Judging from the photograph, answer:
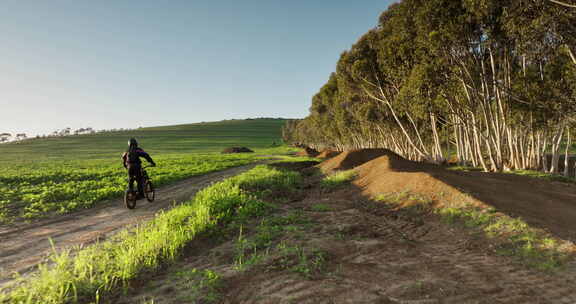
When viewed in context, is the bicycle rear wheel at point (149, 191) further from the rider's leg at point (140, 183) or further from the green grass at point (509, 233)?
the green grass at point (509, 233)

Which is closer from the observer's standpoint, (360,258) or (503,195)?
(360,258)

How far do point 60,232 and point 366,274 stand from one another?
27.5 ft

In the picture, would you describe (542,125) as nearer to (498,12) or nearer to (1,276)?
(498,12)

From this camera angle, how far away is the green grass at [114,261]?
3.42 meters

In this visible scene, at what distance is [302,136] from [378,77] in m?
67.7

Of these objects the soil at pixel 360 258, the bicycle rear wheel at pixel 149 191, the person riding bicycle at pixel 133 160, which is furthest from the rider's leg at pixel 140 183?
the soil at pixel 360 258

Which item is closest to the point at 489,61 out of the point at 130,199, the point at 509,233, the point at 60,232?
the point at 509,233

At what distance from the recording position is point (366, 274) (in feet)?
12.7

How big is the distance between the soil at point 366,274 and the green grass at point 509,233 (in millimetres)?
264

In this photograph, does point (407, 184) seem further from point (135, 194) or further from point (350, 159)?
point (350, 159)

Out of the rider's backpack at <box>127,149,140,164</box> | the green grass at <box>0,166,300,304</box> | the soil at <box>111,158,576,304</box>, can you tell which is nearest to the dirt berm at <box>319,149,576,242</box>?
the soil at <box>111,158,576,304</box>

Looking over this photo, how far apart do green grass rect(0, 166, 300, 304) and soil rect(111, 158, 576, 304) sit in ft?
1.12

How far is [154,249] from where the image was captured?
477 cm

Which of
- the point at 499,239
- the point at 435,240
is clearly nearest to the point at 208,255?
the point at 435,240
